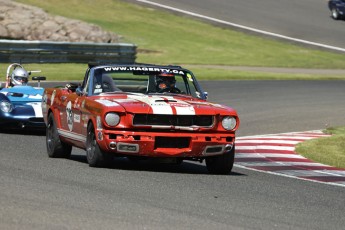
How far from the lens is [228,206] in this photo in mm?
8664

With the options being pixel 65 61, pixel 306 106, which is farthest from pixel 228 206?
pixel 65 61

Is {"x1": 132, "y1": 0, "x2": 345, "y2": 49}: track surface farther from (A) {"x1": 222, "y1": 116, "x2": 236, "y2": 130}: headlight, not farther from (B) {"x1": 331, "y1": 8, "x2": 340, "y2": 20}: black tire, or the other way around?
(A) {"x1": 222, "y1": 116, "x2": 236, "y2": 130}: headlight

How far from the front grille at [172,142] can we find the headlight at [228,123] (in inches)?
18.9

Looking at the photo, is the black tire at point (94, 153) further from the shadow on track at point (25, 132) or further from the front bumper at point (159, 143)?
the shadow on track at point (25, 132)

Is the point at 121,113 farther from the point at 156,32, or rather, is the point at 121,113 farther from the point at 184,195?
the point at 156,32

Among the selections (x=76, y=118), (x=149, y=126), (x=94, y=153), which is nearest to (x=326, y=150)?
(x=76, y=118)

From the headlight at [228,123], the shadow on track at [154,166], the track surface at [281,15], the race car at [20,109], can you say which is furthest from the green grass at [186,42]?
the headlight at [228,123]

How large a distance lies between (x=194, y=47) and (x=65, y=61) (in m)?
9.32

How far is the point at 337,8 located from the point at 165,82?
32248 millimetres

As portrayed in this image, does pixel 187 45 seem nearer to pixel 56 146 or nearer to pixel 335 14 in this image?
pixel 335 14

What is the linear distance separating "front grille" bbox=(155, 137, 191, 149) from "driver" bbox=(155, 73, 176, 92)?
1.38 meters

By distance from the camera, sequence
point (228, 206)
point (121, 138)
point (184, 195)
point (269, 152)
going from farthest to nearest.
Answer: point (269, 152) < point (121, 138) < point (184, 195) < point (228, 206)

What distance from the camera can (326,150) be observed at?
15.1 m

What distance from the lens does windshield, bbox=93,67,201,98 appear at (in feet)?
40.4
